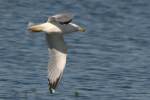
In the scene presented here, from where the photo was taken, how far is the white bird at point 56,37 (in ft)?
37.8

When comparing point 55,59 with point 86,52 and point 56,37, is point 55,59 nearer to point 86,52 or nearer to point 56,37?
point 56,37

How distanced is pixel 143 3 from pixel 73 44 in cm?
471

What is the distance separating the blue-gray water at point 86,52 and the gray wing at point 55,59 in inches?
65.2

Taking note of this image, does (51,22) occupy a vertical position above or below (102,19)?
above

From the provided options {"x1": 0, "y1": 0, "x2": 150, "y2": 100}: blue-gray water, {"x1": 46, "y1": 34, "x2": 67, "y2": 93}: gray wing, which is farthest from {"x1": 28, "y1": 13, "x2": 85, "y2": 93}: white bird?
{"x1": 0, "y1": 0, "x2": 150, "y2": 100}: blue-gray water

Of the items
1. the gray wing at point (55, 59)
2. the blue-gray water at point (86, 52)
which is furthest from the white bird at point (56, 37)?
the blue-gray water at point (86, 52)

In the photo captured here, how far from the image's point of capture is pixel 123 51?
17469 millimetres

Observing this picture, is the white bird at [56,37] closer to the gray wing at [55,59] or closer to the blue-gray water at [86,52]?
the gray wing at [55,59]

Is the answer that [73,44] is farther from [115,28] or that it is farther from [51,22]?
[51,22]

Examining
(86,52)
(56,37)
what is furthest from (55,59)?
(86,52)

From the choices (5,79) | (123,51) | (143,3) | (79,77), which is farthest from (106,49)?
(143,3)

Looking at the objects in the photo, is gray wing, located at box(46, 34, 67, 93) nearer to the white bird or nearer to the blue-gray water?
the white bird

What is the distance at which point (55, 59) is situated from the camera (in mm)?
12203

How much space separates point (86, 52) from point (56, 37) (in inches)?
204
